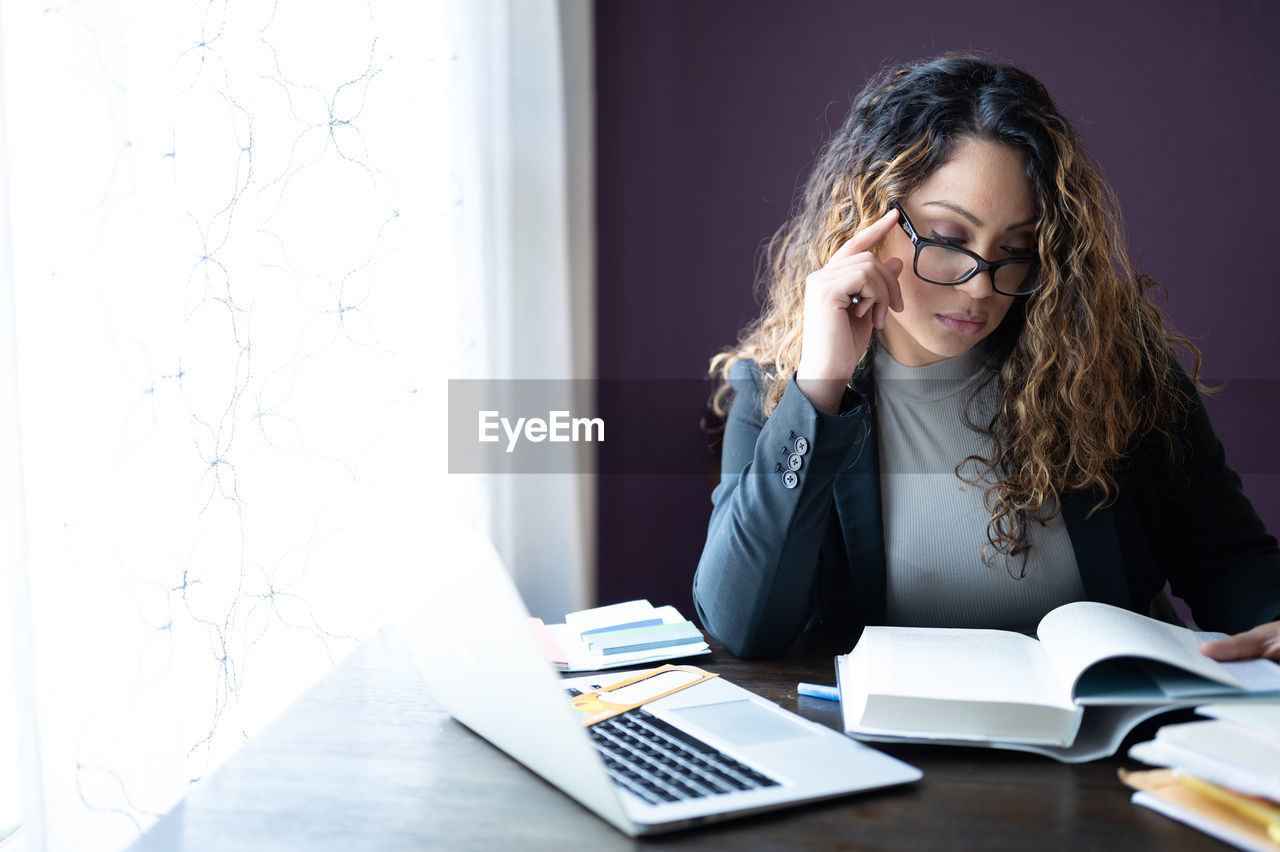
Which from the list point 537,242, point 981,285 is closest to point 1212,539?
point 981,285

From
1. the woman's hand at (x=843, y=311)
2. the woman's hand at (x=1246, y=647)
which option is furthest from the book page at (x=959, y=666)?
the woman's hand at (x=843, y=311)

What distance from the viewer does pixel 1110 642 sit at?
2.43ft

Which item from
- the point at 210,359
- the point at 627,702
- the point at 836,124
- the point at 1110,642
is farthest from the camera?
the point at 836,124

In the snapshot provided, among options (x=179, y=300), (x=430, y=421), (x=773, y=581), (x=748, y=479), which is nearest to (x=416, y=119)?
(x=430, y=421)

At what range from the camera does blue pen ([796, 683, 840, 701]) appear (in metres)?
0.88

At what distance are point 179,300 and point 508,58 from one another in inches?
46.1

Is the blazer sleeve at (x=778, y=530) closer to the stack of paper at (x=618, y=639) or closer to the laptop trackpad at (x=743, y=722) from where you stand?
the stack of paper at (x=618, y=639)

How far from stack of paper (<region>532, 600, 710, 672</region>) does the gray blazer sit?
45mm

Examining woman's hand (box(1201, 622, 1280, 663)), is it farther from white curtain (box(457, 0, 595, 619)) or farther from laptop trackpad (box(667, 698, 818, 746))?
Answer: white curtain (box(457, 0, 595, 619))

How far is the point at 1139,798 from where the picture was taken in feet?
2.17

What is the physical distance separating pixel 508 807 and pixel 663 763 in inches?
4.6

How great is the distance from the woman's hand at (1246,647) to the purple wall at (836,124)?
1695 mm

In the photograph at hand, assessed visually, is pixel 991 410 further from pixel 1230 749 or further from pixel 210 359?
pixel 210 359

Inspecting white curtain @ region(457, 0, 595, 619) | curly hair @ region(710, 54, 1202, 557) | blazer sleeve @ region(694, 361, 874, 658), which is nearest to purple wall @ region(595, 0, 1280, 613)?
white curtain @ region(457, 0, 595, 619)
